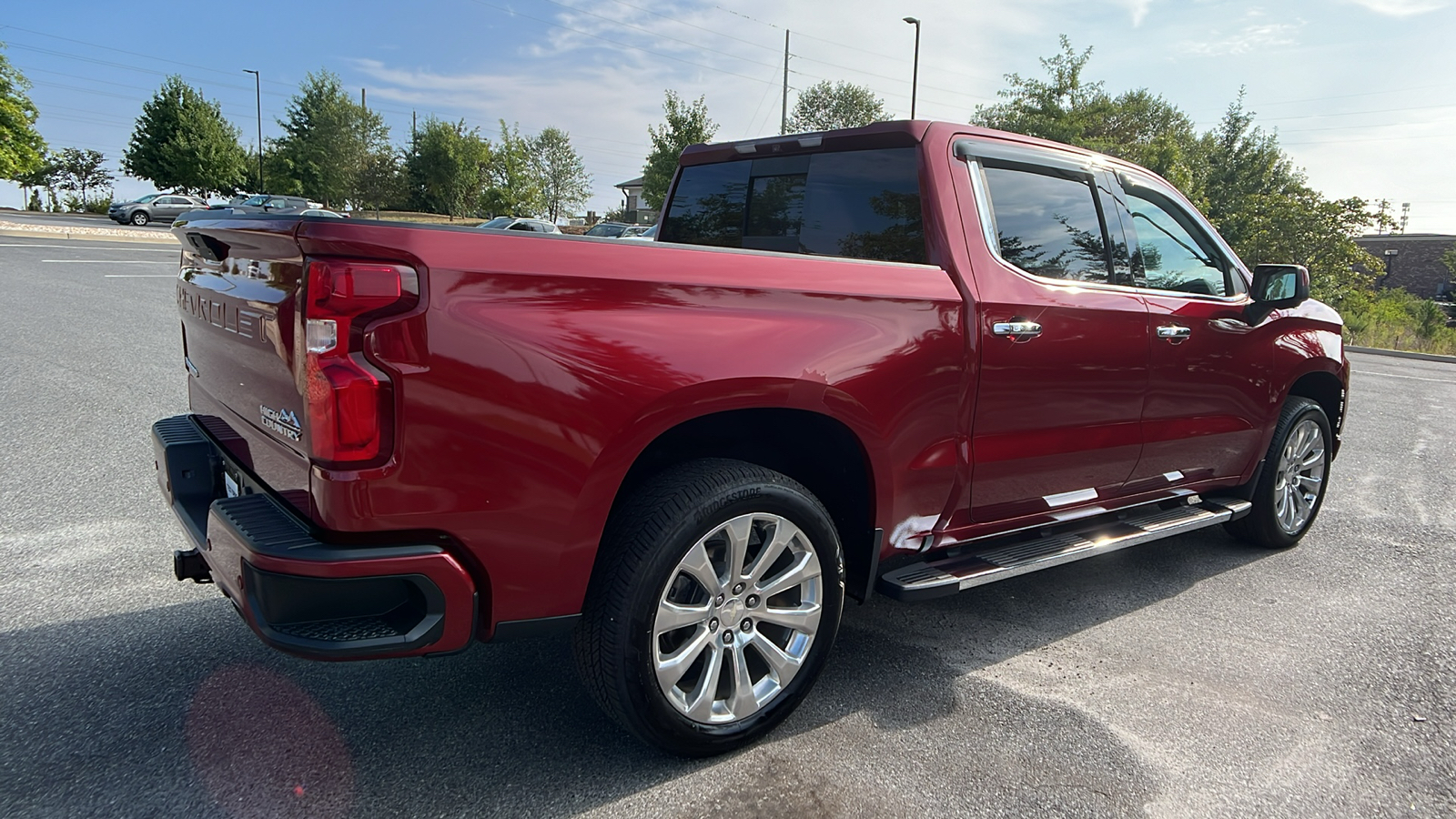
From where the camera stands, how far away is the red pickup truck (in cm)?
199

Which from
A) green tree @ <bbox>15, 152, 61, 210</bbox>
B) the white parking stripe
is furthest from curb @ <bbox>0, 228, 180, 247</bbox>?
green tree @ <bbox>15, 152, 61, 210</bbox>

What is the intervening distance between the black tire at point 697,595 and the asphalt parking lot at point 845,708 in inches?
6.6

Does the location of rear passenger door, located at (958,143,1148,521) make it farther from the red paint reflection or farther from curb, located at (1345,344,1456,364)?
curb, located at (1345,344,1456,364)

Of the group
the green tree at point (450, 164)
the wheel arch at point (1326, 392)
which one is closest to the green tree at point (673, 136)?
the green tree at point (450, 164)

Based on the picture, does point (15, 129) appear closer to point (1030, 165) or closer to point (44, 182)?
point (44, 182)

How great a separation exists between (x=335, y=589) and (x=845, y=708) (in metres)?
1.71

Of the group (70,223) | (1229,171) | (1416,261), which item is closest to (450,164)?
(70,223)

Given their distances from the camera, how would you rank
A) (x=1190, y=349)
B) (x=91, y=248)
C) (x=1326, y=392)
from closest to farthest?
1. (x=1190, y=349)
2. (x=1326, y=392)
3. (x=91, y=248)

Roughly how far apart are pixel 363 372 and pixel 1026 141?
8.95 feet

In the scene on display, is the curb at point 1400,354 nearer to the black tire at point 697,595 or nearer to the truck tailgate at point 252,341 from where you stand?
the black tire at point 697,595

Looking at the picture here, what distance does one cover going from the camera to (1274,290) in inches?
166

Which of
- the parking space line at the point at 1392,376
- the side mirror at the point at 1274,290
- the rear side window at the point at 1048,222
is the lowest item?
the parking space line at the point at 1392,376

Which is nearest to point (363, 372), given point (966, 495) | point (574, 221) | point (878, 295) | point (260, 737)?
point (260, 737)

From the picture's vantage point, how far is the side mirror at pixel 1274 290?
13.7 ft
